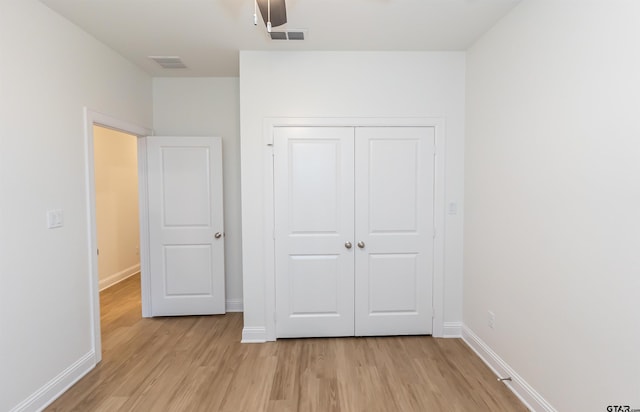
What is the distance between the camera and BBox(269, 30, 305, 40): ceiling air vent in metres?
A: 2.46

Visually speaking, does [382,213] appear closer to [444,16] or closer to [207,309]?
[444,16]

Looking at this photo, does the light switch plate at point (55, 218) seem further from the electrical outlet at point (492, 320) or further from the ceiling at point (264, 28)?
the electrical outlet at point (492, 320)

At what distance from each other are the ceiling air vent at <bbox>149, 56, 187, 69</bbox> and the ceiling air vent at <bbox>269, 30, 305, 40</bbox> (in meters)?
1.09

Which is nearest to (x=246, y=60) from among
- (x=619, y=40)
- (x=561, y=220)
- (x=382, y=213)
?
(x=382, y=213)

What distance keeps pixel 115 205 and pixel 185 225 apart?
2.18 m

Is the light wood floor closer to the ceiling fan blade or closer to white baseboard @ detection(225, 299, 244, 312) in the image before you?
white baseboard @ detection(225, 299, 244, 312)

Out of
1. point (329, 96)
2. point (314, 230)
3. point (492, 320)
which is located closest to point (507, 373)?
point (492, 320)

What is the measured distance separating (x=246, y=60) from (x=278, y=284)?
2.12 meters

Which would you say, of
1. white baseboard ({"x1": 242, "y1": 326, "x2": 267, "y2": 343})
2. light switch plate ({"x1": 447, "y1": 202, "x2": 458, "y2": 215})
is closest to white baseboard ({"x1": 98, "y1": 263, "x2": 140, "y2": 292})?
white baseboard ({"x1": 242, "y1": 326, "x2": 267, "y2": 343})

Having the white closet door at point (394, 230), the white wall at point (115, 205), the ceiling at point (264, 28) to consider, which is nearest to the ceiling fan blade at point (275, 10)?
the ceiling at point (264, 28)

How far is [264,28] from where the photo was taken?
242cm

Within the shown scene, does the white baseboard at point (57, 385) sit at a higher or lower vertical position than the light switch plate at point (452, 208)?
lower

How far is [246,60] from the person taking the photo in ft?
9.16

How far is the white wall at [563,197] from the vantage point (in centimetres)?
143
